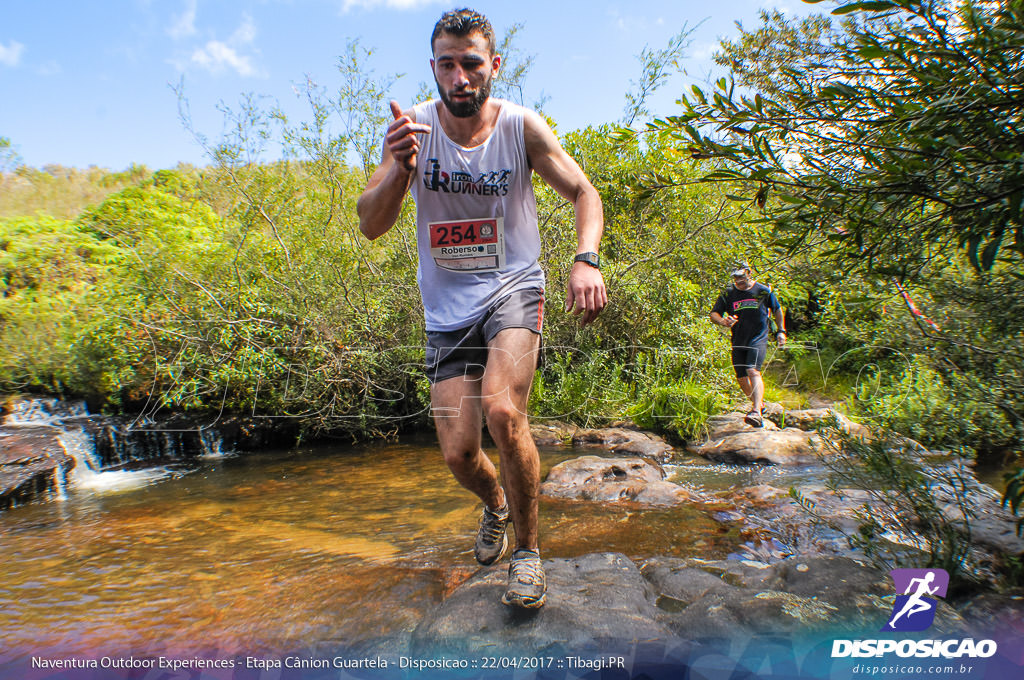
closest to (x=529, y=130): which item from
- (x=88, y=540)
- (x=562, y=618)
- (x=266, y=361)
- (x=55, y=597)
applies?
(x=562, y=618)

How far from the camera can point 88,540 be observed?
14.6 ft

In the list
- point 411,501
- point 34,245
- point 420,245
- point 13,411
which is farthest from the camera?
point 34,245

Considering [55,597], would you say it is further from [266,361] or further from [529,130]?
[266,361]

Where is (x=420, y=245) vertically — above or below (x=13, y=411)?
above

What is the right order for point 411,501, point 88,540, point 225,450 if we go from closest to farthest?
point 88,540, point 411,501, point 225,450

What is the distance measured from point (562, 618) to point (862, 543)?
138cm

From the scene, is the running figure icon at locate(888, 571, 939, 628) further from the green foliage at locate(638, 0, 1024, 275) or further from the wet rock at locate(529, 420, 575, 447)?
the wet rock at locate(529, 420, 575, 447)

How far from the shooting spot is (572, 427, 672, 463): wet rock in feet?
21.8

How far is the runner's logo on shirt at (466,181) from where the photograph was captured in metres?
2.72

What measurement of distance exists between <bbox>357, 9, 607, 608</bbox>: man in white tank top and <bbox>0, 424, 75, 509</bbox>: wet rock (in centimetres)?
538

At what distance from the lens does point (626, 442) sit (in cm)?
684

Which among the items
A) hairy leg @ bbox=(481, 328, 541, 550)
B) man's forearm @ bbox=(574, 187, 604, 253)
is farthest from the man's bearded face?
hairy leg @ bbox=(481, 328, 541, 550)

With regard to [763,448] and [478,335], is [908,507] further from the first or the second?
[763,448]

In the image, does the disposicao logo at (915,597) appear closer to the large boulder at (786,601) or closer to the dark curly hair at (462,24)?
the large boulder at (786,601)
